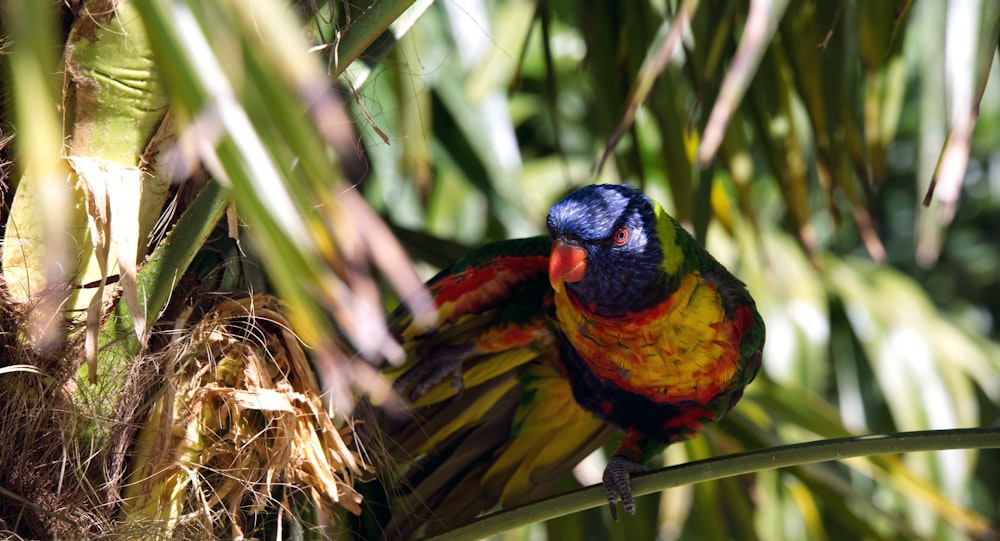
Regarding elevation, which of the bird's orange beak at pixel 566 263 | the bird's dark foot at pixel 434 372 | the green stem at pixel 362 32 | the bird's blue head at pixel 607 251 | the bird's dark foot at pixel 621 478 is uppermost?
the bird's blue head at pixel 607 251

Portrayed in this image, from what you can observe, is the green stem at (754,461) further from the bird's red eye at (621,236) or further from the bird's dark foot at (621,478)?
the bird's red eye at (621,236)

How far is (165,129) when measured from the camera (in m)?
0.92

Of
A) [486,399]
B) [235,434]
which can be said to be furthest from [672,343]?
[235,434]

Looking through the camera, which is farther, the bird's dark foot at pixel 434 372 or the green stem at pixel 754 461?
the bird's dark foot at pixel 434 372

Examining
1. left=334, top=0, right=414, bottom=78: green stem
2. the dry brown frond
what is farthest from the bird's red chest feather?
left=334, top=0, right=414, bottom=78: green stem

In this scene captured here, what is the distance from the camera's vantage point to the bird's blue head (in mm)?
1361

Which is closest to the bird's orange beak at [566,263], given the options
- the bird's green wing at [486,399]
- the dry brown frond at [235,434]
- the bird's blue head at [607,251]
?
the bird's blue head at [607,251]

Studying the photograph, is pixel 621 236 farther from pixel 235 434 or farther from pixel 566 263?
pixel 235 434

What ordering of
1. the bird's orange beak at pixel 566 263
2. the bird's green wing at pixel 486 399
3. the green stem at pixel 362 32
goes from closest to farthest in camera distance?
the green stem at pixel 362 32, the bird's orange beak at pixel 566 263, the bird's green wing at pixel 486 399

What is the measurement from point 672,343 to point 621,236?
0.19 meters

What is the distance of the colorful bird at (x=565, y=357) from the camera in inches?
54.7

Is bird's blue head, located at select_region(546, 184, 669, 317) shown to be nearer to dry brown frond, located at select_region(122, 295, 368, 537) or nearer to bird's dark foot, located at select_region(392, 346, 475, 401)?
bird's dark foot, located at select_region(392, 346, 475, 401)

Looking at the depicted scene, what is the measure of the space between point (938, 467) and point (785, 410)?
53cm

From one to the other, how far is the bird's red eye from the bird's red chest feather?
0.38 ft
